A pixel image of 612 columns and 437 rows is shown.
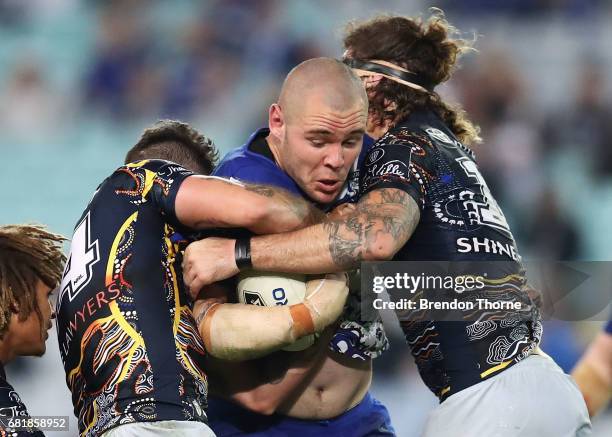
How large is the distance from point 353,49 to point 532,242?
4874mm

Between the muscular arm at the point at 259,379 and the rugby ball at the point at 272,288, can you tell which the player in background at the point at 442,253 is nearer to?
the rugby ball at the point at 272,288

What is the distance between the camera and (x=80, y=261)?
406cm

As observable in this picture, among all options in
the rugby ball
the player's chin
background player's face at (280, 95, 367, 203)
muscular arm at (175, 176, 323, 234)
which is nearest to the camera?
muscular arm at (175, 176, 323, 234)

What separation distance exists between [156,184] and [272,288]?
0.65 metres

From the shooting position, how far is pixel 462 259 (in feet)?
14.5

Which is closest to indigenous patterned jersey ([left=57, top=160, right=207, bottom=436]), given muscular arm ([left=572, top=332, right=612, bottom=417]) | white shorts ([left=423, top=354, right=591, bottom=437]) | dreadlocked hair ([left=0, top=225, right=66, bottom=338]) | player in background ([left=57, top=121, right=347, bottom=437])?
player in background ([left=57, top=121, right=347, bottom=437])

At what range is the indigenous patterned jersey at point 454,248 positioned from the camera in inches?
171

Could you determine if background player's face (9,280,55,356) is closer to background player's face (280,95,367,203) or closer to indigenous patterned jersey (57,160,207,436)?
indigenous patterned jersey (57,160,207,436)

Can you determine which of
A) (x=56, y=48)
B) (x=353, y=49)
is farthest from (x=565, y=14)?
(x=353, y=49)

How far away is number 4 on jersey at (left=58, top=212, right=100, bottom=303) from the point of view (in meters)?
4.01

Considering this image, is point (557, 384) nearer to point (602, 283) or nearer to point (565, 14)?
point (602, 283)

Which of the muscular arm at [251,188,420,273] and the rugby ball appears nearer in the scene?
the muscular arm at [251,188,420,273]

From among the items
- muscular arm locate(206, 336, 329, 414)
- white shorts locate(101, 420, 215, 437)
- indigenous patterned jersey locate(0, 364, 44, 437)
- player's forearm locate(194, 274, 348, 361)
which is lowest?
muscular arm locate(206, 336, 329, 414)

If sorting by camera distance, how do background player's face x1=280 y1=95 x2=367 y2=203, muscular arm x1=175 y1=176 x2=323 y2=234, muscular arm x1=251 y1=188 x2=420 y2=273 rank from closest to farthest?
muscular arm x1=175 y1=176 x2=323 y2=234, muscular arm x1=251 y1=188 x2=420 y2=273, background player's face x1=280 y1=95 x2=367 y2=203
